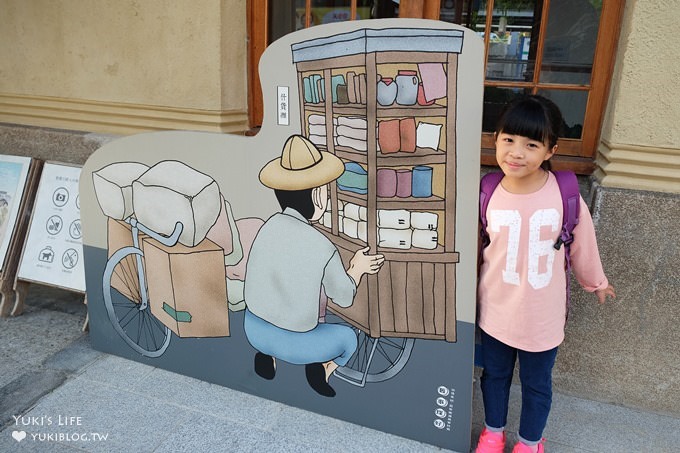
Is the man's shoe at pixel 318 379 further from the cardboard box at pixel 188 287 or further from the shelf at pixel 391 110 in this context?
the shelf at pixel 391 110

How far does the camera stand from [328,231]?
2736mm

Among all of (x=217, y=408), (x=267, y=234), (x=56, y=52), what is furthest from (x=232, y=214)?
(x=56, y=52)

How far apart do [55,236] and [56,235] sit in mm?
11

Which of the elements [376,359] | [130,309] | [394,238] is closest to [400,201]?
[394,238]

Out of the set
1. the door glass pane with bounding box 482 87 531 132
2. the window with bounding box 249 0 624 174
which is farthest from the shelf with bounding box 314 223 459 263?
the door glass pane with bounding box 482 87 531 132

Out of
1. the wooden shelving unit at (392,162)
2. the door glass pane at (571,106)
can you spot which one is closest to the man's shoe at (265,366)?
the wooden shelving unit at (392,162)

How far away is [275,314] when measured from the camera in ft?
9.62

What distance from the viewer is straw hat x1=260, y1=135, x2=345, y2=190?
2.65 meters

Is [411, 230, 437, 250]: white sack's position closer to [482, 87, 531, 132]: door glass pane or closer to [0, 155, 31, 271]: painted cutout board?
[482, 87, 531, 132]: door glass pane

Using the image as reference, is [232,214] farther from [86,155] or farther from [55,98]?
[55,98]

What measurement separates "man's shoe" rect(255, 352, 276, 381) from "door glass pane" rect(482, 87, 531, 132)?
186 centimetres

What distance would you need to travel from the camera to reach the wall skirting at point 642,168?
2.81 meters

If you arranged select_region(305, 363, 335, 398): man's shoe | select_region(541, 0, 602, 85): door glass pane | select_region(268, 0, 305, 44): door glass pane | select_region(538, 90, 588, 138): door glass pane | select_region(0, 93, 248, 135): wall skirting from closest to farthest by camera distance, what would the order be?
select_region(305, 363, 335, 398): man's shoe → select_region(541, 0, 602, 85): door glass pane → select_region(538, 90, 588, 138): door glass pane → select_region(268, 0, 305, 44): door glass pane → select_region(0, 93, 248, 135): wall skirting

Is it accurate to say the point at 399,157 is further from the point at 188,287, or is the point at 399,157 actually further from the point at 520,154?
the point at 188,287
